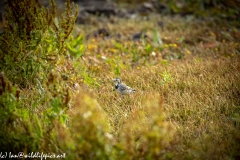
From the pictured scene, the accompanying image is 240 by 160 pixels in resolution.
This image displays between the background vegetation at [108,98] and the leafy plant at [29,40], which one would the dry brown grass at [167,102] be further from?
the leafy plant at [29,40]

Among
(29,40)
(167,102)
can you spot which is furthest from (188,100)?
(29,40)

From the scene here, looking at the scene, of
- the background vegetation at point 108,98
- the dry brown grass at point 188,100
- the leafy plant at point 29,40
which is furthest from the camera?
the leafy plant at point 29,40

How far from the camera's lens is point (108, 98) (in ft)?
11.4

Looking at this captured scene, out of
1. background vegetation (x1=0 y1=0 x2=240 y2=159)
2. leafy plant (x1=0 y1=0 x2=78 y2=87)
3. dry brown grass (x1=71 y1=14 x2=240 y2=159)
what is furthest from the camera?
leafy plant (x1=0 y1=0 x2=78 y2=87)

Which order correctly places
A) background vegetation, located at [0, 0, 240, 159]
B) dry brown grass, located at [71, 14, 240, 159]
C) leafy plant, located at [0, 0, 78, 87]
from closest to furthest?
background vegetation, located at [0, 0, 240, 159] < dry brown grass, located at [71, 14, 240, 159] < leafy plant, located at [0, 0, 78, 87]

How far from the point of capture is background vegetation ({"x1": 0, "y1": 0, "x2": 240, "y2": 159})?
2.12 metres

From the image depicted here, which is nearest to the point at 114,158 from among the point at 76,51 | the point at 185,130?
the point at 185,130

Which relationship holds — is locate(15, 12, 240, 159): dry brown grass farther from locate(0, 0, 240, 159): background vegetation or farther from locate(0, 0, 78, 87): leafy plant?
locate(0, 0, 78, 87): leafy plant

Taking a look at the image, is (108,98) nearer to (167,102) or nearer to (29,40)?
(167,102)

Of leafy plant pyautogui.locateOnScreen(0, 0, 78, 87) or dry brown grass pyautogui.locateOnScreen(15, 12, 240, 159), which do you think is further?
leafy plant pyautogui.locateOnScreen(0, 0, 78, 87)

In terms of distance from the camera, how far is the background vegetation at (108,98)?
2123 millimetres

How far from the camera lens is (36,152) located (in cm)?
229

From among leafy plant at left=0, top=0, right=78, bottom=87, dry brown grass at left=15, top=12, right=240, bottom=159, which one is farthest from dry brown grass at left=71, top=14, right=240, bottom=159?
leafy plant at left=0, top=0, right=78, bottom=87

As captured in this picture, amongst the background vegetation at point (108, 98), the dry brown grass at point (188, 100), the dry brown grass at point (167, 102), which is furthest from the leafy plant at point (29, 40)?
the dry brown grass at point (188, 100)
